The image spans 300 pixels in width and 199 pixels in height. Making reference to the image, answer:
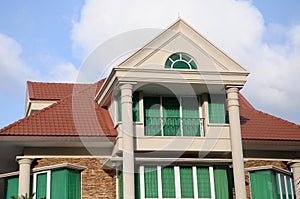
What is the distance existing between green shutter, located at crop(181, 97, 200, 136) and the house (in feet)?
0.14

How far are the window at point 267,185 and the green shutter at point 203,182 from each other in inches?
94.9

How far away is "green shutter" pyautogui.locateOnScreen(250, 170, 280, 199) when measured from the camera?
22297mm

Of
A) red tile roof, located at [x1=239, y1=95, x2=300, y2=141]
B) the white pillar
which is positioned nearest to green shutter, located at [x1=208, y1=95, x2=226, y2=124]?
red tile roof, located at [x1=239, y1=95, x2=300, y2=141]

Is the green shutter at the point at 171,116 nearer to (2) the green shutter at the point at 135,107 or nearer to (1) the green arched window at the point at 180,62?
(2) the green shutter at the point at 135,107

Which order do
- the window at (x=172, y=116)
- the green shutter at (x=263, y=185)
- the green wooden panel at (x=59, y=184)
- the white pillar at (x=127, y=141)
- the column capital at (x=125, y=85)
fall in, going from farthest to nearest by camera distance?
the green shutter at (x=263, y=185) → the window at (x=172, y=116) → the column capital at (x=125, y=85) → the green wooden panel at (x=59, y=184) → the white pillar at (x=127, y=141)

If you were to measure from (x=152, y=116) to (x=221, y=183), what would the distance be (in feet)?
13.0

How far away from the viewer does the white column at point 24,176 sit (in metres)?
20.7

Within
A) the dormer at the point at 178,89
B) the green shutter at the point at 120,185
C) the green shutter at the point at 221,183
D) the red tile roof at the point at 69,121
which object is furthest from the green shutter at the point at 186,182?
the red tile roof at the point at 69,121

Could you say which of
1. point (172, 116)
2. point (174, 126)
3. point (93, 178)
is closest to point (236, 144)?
point (174, 126)

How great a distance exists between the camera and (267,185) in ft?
73.3

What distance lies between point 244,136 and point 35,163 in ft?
29.2

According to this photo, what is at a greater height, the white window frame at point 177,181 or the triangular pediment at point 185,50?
the triangular pediment at point 185,50

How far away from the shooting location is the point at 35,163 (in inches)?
846

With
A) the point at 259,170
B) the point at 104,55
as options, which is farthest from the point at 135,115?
the point at 259,170
